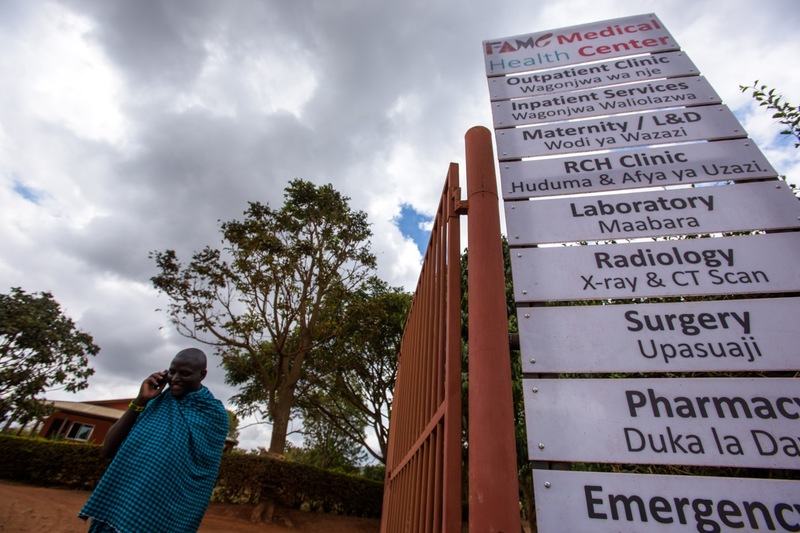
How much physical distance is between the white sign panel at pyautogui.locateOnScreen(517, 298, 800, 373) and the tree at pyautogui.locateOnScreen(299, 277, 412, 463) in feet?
35.4

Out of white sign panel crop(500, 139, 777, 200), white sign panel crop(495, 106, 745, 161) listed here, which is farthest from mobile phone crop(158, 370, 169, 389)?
white sign panel crop(495, 106, 745, 161)

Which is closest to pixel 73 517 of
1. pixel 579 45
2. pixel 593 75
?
pixel 593 75

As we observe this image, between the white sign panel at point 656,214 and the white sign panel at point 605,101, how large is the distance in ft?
2.23

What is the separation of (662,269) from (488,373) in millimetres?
929

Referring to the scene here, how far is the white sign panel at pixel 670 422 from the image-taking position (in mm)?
1265

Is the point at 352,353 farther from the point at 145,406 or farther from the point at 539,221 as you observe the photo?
the point at 539,221

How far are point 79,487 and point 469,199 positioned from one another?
14.8m

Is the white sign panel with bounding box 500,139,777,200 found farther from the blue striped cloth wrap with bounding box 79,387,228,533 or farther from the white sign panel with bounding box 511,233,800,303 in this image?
the blue striped cloth wrap with bounding box 79,387,228,533

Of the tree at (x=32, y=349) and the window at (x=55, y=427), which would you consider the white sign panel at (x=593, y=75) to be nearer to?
the tree at (x=32, y=349)

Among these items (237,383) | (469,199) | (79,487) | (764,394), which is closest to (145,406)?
(469,199)

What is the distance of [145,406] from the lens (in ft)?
7.63

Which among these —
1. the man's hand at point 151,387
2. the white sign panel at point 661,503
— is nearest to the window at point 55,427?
the man's hand at point 151,387

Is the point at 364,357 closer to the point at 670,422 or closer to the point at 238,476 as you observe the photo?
the point at 238,476

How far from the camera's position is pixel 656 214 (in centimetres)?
178
